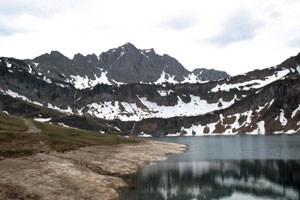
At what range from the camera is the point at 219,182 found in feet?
181

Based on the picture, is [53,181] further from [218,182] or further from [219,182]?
[219,182]

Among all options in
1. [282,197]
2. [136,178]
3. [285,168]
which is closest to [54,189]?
[136,178]

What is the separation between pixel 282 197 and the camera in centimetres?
4147

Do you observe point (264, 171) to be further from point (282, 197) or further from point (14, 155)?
point (14, 155)

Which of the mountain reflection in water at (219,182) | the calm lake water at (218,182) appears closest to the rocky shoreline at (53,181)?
the calm lake water at (218,182)

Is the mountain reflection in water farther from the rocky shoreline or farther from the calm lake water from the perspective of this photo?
the rocky shoreline

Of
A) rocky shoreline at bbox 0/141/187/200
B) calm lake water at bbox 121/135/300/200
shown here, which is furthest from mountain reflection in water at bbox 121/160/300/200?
rocky shoreline at bbox 0/141/187/200

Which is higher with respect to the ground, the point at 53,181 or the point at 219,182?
the point at 53,181

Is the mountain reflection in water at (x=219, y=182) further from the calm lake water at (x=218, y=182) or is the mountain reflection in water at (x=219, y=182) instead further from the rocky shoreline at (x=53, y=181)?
the rocky shoreline at (x=53, y=181)

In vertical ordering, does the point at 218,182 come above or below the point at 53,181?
below

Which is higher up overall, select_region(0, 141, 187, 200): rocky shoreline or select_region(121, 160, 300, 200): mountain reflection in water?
select_region(0, 141, 187, 200): rocky shoreline

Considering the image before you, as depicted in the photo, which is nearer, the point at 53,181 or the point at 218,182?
the point at 53,181

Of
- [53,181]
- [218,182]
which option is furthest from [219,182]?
[53,181]

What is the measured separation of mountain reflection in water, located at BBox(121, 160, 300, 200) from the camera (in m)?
44.5
